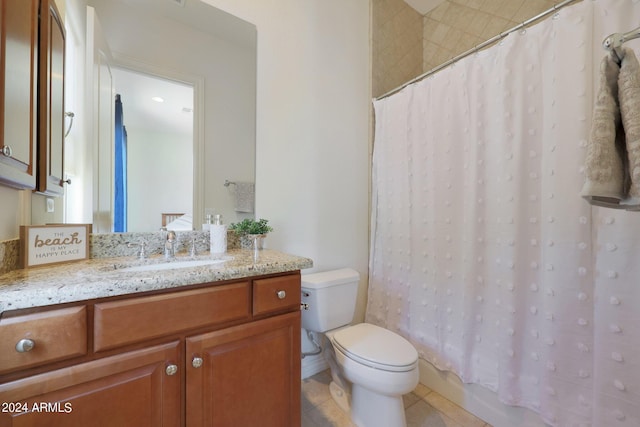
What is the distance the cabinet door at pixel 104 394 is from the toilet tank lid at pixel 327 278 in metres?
0.79

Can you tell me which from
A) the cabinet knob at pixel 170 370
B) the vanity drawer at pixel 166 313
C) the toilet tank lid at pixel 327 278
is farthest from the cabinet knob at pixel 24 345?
the toilet tank lid at pixel 327 278

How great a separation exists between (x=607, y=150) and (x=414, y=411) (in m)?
1.51

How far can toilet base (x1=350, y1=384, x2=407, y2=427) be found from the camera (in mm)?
1266

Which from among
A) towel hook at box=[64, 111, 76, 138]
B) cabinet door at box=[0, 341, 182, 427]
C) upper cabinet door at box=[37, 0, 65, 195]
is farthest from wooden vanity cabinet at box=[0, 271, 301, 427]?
towel hook at box=[64, 111, 76, 138]

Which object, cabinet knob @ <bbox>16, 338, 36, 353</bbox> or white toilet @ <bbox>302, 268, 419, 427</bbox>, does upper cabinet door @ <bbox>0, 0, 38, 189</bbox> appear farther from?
white toilet @ <bbox>302, 268, 419, 427</bbox>

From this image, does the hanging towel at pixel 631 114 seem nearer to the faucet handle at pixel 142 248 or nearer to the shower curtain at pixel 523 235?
the shower curtain at pixel 523 235

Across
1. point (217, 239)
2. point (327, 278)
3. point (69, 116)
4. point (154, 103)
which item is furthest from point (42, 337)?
point (327, 278)

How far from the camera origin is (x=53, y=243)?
0.95 metres

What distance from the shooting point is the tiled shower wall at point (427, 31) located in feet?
6.20

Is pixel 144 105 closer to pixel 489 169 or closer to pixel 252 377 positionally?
pixel 252 377

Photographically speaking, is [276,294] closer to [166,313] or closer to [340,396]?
[166,313]

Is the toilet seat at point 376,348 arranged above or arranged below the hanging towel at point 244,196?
below

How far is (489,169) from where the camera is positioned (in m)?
1.34

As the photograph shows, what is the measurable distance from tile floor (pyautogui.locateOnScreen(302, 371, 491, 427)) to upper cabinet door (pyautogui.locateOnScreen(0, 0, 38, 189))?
62.8 inches
